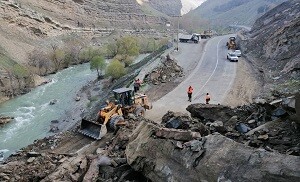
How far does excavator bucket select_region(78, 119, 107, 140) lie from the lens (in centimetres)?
2355

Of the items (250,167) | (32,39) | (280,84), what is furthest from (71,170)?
(32,39)

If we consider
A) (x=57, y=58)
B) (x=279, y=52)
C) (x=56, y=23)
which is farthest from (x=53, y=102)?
(x=56, y=23)

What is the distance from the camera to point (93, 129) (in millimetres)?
24406

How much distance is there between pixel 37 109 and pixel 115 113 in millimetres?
20224

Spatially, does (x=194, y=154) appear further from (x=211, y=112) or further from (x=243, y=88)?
(x=243, y=88)

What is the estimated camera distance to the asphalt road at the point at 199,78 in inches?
1163

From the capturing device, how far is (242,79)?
124 ft

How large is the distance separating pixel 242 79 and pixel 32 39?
167 feet

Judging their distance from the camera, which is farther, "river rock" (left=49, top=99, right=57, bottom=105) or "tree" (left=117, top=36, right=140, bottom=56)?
"tree" (left=117, top=36, right=140, bottom=56)

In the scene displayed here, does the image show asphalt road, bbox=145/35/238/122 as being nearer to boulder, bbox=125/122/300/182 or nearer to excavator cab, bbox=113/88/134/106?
excavator cab, bbox=113/88/134/106

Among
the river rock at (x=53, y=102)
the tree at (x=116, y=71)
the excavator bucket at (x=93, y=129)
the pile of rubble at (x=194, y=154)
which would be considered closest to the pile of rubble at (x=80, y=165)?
the pile of rubble at (x=194, y=154)

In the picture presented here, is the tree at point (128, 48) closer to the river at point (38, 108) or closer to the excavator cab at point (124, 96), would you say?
the river at point (38, 108)

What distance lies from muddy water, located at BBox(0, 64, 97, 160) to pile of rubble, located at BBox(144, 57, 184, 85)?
1028 cm

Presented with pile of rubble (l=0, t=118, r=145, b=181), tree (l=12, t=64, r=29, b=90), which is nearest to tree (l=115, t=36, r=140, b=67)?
tree (l=12, t=64, r=29, b=90)
